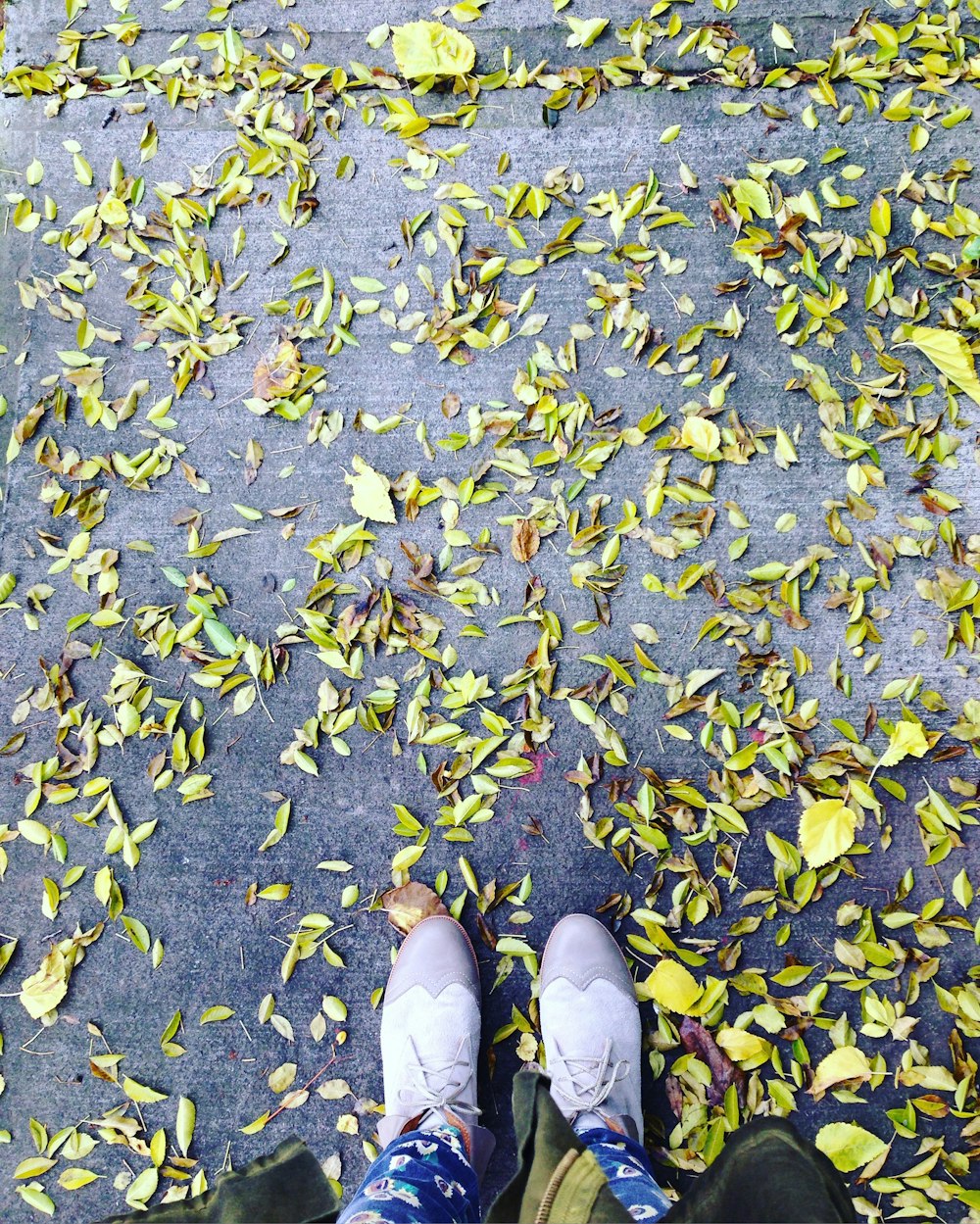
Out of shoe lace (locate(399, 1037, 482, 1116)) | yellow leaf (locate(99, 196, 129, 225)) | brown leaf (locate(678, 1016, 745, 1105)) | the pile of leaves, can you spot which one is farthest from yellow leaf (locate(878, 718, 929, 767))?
yellow leaf (locate(99, 196, 129, 225))

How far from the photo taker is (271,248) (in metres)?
2.36

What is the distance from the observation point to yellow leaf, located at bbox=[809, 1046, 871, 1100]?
1.96 m

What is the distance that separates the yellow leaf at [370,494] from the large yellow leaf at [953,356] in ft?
4.70

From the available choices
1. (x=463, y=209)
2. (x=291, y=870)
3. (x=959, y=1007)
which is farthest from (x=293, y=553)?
(x=959, y=1007)

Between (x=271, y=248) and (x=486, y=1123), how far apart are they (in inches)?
91.5

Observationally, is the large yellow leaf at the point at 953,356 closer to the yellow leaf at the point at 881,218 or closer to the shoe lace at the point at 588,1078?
the yellow leaf at the point at 881,218

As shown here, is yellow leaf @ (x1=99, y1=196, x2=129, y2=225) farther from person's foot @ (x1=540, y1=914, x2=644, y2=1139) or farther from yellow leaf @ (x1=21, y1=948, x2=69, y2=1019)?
person's foot @ (x1=540, y1=914, x2=644, y2=1139)

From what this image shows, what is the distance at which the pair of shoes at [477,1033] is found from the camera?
195 centimetres

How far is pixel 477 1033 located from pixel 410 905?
34 cm

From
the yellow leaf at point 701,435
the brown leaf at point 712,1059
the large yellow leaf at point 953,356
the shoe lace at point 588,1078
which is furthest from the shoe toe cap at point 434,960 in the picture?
the large yellow leaf at point 953,356

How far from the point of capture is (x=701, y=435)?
2.21m

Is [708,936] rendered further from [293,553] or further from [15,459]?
[15,459]

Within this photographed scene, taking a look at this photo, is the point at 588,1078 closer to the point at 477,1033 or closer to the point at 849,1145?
the point at 477,1033

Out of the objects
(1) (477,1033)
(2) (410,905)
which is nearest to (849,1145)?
(1) (477,1033)
